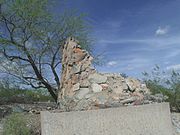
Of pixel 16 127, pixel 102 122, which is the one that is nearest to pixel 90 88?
pixel 102 122

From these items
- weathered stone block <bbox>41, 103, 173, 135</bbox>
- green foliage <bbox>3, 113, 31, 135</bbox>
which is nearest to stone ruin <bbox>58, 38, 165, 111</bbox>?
weathered stone block <bbox>41, 103, 173, 135</bbox>

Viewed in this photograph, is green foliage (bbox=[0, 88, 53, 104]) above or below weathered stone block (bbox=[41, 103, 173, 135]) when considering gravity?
above

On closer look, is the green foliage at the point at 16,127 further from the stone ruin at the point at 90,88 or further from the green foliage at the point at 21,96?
the green foliage at the point at 21,96

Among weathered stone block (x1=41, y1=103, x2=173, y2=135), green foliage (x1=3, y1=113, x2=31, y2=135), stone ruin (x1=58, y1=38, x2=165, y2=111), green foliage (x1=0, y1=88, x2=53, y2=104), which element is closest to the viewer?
weathered stone block (x1=41, y1=103, x2=173, y2=135)

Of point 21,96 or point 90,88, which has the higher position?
point 21,96

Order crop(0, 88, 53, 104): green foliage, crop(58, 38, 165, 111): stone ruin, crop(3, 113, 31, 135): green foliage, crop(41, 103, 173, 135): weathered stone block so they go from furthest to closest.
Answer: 1. crop(0, 88, 53, 104): green foliage
2. crop(3, 113, 31, 135): green foliage
3. crop(58, 38, 165, 111): stone ruin
4. crop(41, 103, 173, 135): weathered stone block

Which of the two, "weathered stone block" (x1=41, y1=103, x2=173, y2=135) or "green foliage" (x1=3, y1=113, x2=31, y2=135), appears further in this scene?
"green foliage" (x1=3, y1=113, x2=31, y2=135)

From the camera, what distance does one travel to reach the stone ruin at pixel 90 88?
6.71 meters

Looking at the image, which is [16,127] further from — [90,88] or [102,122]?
[102,122]

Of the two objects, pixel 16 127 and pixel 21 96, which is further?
pixel 21 96

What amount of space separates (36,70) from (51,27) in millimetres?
2040

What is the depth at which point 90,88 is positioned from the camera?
6.85 m

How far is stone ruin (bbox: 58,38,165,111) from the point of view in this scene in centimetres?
671

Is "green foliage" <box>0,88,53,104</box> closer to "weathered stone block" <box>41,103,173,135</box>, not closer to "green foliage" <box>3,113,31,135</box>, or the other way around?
"green foliage" <box>3,113,31,135</box>
